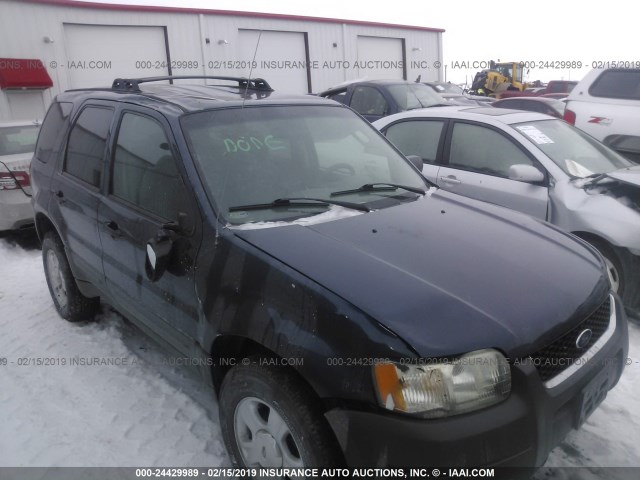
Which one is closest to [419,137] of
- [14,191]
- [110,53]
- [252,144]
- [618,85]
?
[252,144]

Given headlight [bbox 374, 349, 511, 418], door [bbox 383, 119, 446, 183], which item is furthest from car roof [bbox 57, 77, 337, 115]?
door [bbox 383, 119, 446, 183]

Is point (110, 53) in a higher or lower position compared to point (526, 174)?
higher

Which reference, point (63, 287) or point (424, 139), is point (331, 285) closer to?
point (63, 287)

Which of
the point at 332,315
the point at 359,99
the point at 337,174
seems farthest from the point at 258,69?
the point at 332,315

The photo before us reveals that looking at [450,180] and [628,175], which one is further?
[450,180]

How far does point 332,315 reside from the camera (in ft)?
6.28

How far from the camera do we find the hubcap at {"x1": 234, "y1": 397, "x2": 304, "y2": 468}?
2105 mm

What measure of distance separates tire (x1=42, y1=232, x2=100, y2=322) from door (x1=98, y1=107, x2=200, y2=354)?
909 mm

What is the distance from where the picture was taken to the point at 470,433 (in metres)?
1.78

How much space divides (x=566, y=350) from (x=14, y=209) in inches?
234

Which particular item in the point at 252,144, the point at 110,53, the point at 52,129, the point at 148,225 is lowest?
the point at 148,225

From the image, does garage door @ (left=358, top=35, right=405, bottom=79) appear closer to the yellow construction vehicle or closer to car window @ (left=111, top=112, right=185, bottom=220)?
the yellow construction vehicle

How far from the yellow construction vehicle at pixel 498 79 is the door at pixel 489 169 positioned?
21858mm

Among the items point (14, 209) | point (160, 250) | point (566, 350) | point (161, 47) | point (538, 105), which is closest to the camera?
point (566, 350)
